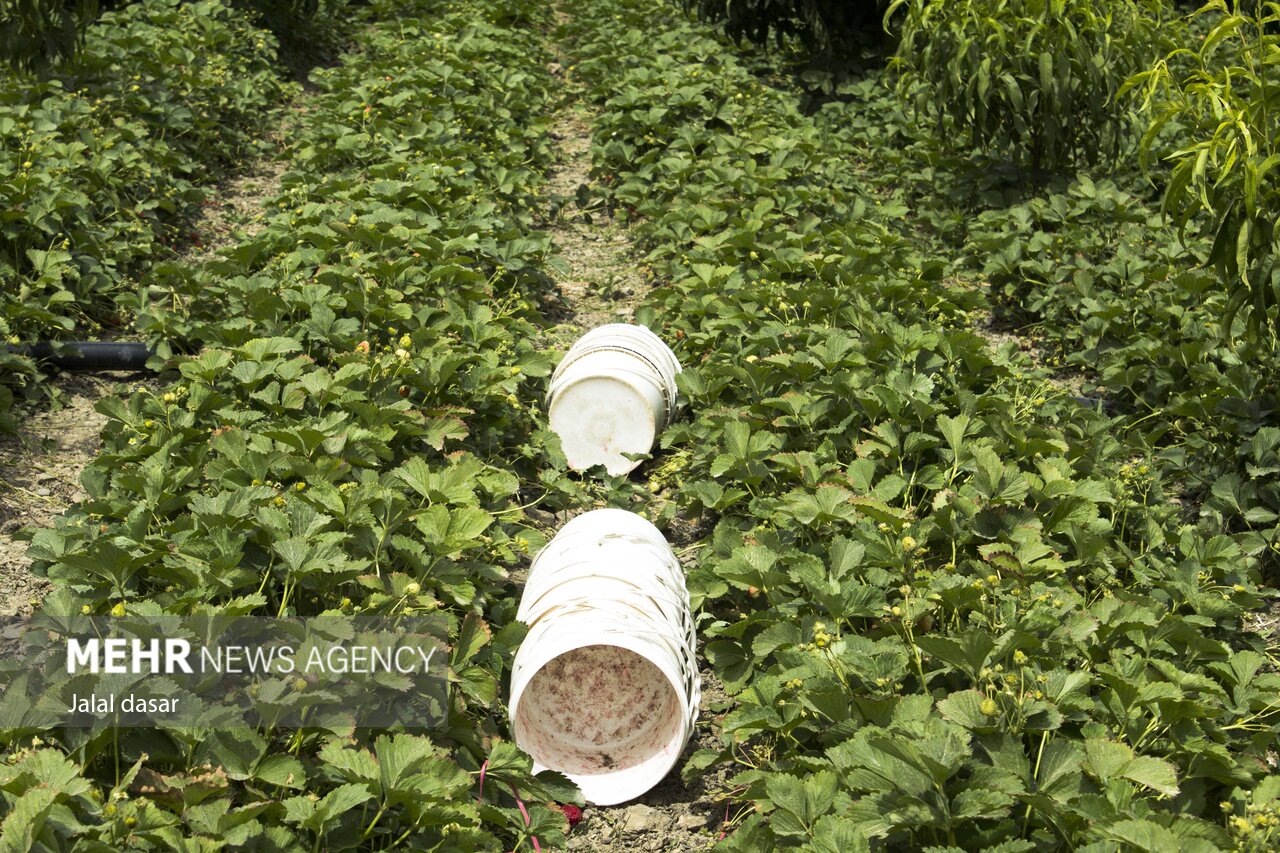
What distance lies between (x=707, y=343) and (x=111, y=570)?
9.05ft

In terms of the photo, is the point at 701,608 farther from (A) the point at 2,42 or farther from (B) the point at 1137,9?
(B) the point at 1137,9

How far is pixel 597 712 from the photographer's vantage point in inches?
125

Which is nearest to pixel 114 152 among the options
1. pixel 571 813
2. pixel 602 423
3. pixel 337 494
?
pixel 602 423

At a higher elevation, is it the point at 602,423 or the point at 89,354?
the point at 602,423

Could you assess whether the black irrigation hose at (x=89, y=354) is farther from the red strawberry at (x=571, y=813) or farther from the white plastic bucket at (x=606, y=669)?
the red strawberry at (x=571, y=813)

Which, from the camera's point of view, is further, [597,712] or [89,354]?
[89,354]

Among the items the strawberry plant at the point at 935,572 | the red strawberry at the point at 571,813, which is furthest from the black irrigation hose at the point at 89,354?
the red strawberry at the point at 571,813

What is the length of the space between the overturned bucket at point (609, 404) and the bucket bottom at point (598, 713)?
51.7 inches

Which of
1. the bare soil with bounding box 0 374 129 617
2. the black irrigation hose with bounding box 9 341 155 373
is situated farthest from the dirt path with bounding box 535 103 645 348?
the bare soil with bounding box 0 374 129 617

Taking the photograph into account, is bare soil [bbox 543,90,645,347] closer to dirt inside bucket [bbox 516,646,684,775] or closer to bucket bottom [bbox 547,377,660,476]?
bucket bottom [bbox 547,377,660,476]

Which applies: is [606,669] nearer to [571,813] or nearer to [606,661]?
[606,661]

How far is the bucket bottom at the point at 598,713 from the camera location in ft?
10.1

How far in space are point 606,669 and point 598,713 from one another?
118mm

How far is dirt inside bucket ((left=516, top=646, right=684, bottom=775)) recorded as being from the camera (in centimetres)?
308
